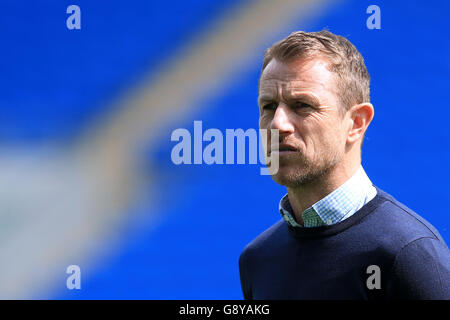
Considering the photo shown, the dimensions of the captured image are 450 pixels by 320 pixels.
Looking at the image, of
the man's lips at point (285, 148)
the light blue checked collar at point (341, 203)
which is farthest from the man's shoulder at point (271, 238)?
the man's lips at point (285, 148)

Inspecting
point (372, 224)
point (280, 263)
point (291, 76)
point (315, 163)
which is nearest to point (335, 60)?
point (291, 76)

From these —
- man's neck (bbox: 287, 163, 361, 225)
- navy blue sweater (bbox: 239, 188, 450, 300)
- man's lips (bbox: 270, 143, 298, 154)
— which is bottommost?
navy blue sweater (bbox: 239, 188, 450, 300)

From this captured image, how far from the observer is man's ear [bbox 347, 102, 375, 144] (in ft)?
3.85

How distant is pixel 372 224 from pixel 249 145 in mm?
692

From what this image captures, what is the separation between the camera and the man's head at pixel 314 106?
3.72ft

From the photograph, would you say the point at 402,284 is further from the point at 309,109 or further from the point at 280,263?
the point at 309,109

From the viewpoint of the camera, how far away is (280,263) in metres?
1.20

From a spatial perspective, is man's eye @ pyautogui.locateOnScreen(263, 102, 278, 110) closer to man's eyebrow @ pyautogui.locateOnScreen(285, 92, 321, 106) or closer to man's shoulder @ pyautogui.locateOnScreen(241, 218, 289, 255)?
man's eyebrow @ pyautogui.locateOnScreen(285, 92, 321, 106)

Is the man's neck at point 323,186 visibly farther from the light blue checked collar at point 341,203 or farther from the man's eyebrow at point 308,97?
the man's eyebrow at point 308,97

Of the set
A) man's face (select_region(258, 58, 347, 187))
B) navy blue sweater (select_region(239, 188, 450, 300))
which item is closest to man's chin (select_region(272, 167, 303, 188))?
man's face (select_region(258, 58, 347, 187))

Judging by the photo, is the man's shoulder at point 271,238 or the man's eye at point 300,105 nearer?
the man's eye at point 300,105

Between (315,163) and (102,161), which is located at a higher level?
(102,161)

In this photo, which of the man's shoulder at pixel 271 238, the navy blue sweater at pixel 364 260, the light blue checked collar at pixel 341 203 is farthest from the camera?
the man's shoulder at pixel 271 238

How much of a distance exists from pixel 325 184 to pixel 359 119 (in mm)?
177
